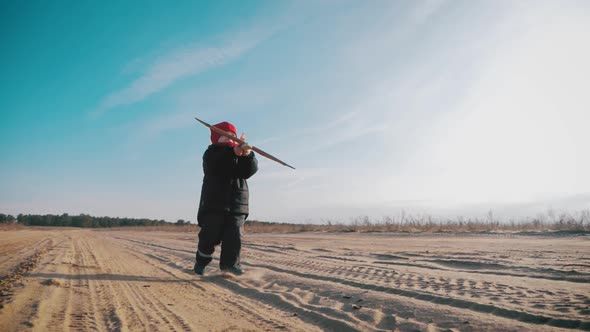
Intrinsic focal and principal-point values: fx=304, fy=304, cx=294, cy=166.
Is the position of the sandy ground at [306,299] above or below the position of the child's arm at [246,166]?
below

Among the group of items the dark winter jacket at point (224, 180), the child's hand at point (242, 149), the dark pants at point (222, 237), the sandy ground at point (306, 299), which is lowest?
the sandy ground at point (306, 299)

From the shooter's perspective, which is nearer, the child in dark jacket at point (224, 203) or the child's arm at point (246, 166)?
the child in dark jacket at point (224, 203)

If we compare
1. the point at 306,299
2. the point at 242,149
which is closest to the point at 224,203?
the point at 242,149

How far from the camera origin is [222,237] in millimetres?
3973

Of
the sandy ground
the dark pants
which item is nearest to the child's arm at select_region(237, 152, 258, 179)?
the dark pants

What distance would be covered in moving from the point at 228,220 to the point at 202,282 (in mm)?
793

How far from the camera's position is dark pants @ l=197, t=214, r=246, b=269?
3848 millimetres

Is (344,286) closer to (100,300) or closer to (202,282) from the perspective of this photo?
(202,282)

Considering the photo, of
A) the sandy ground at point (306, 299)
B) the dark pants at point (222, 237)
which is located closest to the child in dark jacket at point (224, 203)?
the dark pants at point (222, 237)

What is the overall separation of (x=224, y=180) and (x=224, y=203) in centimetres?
30

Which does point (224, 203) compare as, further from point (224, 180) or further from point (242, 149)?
point (242, 149)

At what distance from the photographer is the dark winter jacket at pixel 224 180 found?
12.7 ft

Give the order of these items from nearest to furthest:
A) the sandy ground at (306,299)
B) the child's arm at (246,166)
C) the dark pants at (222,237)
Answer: the sandy ground at (306,299)
the dark pants at (222,237)
the child's arm at (246,166)

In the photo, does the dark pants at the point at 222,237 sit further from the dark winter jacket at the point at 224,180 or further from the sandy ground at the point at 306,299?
the sandy ground at the point at 306,299
